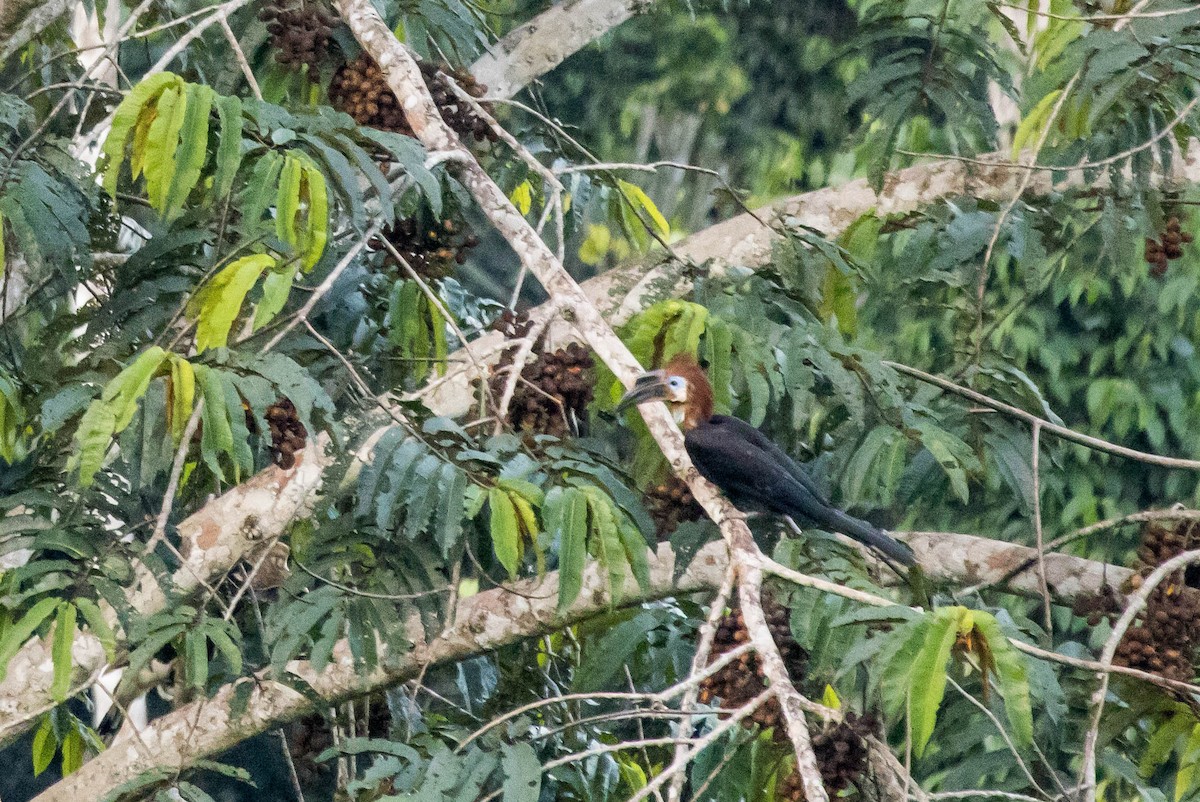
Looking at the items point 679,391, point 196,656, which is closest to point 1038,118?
point 679,391

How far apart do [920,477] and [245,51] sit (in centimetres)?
196

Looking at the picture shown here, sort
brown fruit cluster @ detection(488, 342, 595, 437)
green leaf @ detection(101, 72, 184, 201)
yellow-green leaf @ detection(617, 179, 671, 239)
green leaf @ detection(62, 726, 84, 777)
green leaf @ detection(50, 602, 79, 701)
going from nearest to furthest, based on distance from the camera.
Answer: green leaf @ detection(101, 72, 184, 201) < green leaf @ detection(50, 602, 79, 701) < brown fruit cluster @ detection(488, 342, 595, 437) < green leaf @ detection(62, 726, 84, 777) < yellow-green leaf @ detection(617, 179, 671, 239)

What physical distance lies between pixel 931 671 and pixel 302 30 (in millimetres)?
2202

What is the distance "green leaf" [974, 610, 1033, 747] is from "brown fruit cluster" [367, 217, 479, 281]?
1746mm

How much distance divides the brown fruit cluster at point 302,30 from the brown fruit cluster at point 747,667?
167 centimetres

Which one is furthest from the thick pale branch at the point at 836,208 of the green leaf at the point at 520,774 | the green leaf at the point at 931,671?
the green leaf at the point at 931,671

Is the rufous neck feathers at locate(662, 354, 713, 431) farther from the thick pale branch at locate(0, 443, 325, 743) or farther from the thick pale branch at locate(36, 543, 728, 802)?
the thick pale branch at locate(0, 443, 325, 743)

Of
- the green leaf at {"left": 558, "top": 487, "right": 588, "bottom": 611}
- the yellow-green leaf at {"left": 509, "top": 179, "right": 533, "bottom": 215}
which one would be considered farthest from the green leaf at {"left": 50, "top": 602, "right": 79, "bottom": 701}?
the yellow-green leaf at {"left": 509, "top": 179, "right": 533, "bottom": 215}

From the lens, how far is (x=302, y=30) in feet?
11.2

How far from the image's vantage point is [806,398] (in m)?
3.08

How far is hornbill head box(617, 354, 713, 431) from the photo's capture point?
2.88 metres

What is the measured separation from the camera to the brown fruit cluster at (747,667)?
2.51 metres

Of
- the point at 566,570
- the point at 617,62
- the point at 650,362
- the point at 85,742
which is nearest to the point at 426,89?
the point at 650,362

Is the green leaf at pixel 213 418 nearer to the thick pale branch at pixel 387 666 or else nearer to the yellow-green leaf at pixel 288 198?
the yellow-green leaf at pixel 288 198
